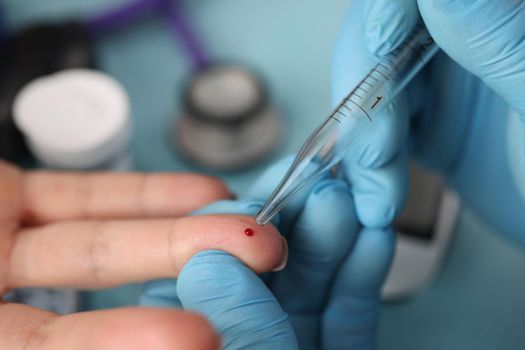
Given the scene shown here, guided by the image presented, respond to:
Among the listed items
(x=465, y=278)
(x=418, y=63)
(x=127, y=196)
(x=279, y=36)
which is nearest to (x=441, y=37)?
(x=418, y=63)

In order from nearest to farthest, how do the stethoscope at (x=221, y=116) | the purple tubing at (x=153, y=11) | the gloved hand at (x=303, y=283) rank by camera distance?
the gloved hand at (x=303, y=283)
the stethoscope at (x=221, y=116)
the purple tubing at (x=153, y=11)

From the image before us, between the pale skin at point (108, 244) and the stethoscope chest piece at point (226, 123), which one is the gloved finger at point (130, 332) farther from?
the stethoscope chest piece at point (226, 123)

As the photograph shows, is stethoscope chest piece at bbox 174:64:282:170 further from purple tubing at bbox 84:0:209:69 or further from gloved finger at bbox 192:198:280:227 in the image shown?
gloved finger at bbox 192:198:280:227

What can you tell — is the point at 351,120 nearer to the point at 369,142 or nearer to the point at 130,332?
the point at 369,142

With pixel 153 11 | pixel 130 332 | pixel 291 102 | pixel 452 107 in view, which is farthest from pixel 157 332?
pixel 153 11

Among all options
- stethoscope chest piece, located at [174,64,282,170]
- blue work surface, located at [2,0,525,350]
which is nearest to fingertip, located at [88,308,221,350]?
blue work surface, located at [2,0,525,350]

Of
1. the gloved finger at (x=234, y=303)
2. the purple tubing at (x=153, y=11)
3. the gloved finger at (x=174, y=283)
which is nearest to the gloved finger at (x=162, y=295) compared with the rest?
the gloved finger at (x=174, y=283)
